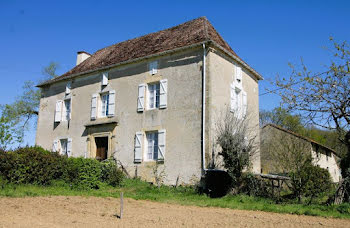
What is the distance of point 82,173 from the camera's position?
37.9ft

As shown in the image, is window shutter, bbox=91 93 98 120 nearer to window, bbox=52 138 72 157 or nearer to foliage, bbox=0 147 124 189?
window, bbox=52 138 72 157

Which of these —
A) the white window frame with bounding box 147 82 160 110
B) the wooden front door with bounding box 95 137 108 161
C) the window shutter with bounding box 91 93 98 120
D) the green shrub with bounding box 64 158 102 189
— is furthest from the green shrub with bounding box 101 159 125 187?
the window shutter with bounding box 91 93 98 120

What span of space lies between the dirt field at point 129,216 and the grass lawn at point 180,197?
1.85 feet

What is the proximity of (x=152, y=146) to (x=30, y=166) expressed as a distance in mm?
4804

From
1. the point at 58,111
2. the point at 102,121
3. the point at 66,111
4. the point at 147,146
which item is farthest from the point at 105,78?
the point at 147,146

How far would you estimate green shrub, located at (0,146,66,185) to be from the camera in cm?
1066

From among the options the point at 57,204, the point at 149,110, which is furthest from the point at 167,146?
the point at 57,204

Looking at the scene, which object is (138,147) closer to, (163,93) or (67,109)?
(163,93)

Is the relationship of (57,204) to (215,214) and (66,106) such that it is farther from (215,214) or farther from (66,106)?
(66,106)

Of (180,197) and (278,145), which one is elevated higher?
(278,145)

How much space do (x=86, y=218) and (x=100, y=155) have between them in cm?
853

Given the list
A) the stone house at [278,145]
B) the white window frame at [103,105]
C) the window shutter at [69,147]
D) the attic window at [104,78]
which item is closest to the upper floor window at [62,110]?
the window shutter at [69,147]

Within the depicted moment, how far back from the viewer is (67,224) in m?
6.43

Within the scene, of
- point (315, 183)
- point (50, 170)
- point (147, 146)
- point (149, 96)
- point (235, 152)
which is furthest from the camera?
point (149, 96)
